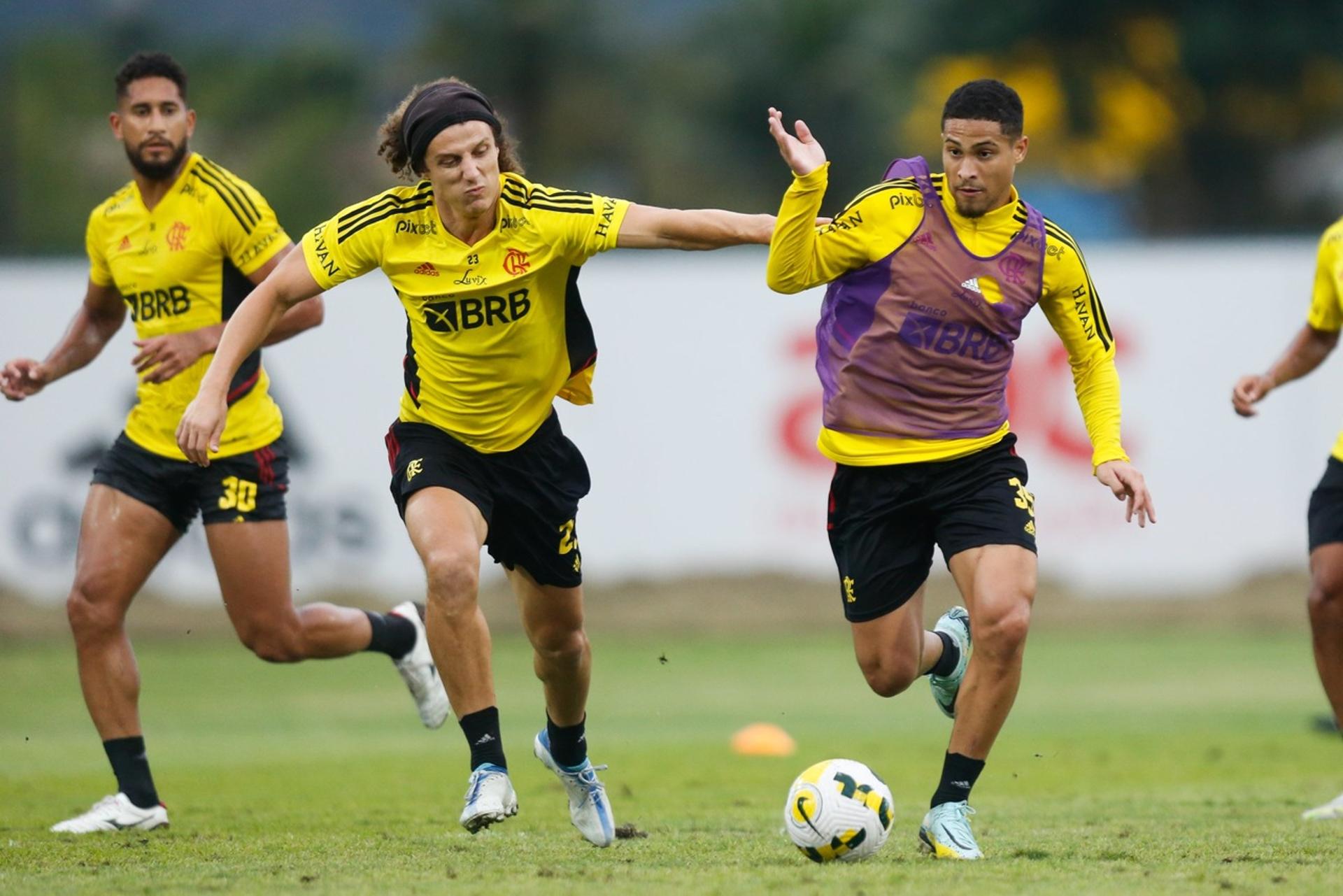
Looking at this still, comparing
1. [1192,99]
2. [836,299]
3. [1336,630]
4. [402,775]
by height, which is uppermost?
[1192,99]

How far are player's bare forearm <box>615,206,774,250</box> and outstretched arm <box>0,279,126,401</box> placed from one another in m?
2.97

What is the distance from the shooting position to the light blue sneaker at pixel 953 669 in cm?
804

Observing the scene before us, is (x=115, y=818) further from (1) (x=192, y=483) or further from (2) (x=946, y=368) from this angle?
(2) (x=946, y=368)

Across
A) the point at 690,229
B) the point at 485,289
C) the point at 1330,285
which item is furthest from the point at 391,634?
the point at 1330,285

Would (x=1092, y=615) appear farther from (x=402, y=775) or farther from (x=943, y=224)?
(x=943, y=224)

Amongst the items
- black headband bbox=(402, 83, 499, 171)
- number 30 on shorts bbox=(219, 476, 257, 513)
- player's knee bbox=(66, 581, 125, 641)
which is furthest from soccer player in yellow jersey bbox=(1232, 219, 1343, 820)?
player's knee bbox=(66, 581, 125, 641)

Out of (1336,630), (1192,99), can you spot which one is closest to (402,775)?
(1336,630)

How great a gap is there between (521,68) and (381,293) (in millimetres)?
29835

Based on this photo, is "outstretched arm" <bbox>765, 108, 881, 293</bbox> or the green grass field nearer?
the green grass field

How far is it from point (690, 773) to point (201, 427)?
421 centimetres

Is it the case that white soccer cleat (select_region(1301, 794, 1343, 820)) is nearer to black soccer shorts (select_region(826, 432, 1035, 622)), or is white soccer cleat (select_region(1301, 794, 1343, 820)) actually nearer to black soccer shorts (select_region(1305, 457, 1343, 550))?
black soccer shorts (select_region(1305, 457, 1343, 550))

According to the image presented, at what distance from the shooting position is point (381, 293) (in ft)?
55.5

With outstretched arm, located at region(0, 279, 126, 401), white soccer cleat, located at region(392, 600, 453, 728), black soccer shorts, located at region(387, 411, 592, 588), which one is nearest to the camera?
black soccer shorts, located at region(387, 411, 592, 588)

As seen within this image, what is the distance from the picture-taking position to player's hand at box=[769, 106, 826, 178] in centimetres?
677
